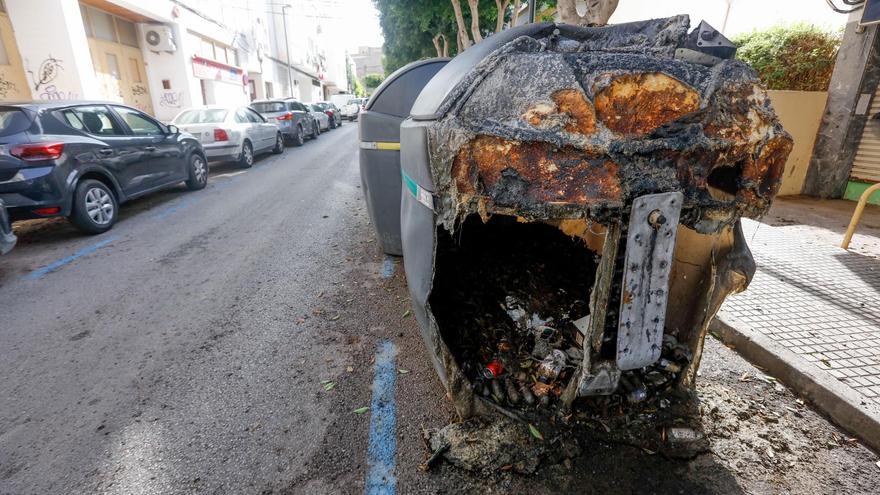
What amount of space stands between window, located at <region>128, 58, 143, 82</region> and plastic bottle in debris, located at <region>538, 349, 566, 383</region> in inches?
782

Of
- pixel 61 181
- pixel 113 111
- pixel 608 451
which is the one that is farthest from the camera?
pixel 113 111

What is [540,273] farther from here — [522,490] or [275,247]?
[275,247]

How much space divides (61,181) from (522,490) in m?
6.31

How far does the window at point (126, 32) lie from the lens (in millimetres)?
15944

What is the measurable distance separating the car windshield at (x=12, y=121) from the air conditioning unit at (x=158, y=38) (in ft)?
46.6

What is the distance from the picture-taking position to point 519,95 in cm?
180

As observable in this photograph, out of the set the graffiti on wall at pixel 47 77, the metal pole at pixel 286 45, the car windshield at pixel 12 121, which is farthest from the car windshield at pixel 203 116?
the metal pole at pixel 286 45

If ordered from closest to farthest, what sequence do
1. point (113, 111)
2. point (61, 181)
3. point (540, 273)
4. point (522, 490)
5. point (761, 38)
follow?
point (522, 490)
point (540, 273)
point (61, 181)
point (113, 111)
point (761, 38)

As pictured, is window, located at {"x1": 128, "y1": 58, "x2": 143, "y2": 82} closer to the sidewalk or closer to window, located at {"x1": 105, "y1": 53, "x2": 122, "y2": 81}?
window, located at {"x1": 105, "y1": 53, "x2": 122, "y2": 81}

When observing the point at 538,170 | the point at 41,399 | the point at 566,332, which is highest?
the point at 538,170

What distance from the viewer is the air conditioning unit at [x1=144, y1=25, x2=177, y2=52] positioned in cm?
1688

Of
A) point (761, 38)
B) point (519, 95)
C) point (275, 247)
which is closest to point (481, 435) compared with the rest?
point (519, 95)

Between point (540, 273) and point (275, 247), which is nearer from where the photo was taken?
point (540, 273)

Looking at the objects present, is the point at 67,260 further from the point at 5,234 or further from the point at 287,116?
the point at 287,116
